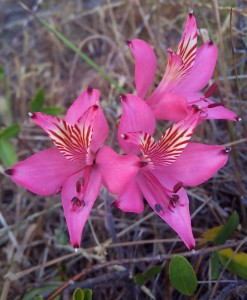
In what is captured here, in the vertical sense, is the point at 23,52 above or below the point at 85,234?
above

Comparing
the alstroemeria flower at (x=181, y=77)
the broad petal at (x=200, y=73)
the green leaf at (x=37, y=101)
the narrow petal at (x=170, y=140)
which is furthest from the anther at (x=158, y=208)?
the green leaf at (x=37, y=101)

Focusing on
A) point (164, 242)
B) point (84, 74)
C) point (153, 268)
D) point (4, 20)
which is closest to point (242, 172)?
point (164, 242)

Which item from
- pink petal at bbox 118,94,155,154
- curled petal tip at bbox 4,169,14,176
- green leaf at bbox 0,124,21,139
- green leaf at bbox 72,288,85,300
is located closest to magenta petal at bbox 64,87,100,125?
pink petal at bbox 118,94,155,154

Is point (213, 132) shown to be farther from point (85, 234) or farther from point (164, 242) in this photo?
point (85, 234)

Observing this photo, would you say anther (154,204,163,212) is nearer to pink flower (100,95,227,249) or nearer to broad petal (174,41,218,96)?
pink flower (100,95,227,249)

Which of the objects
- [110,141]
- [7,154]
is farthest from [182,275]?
[7,154]

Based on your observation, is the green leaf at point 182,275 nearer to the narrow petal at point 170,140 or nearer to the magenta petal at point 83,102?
the narrow petal at point 170,140
